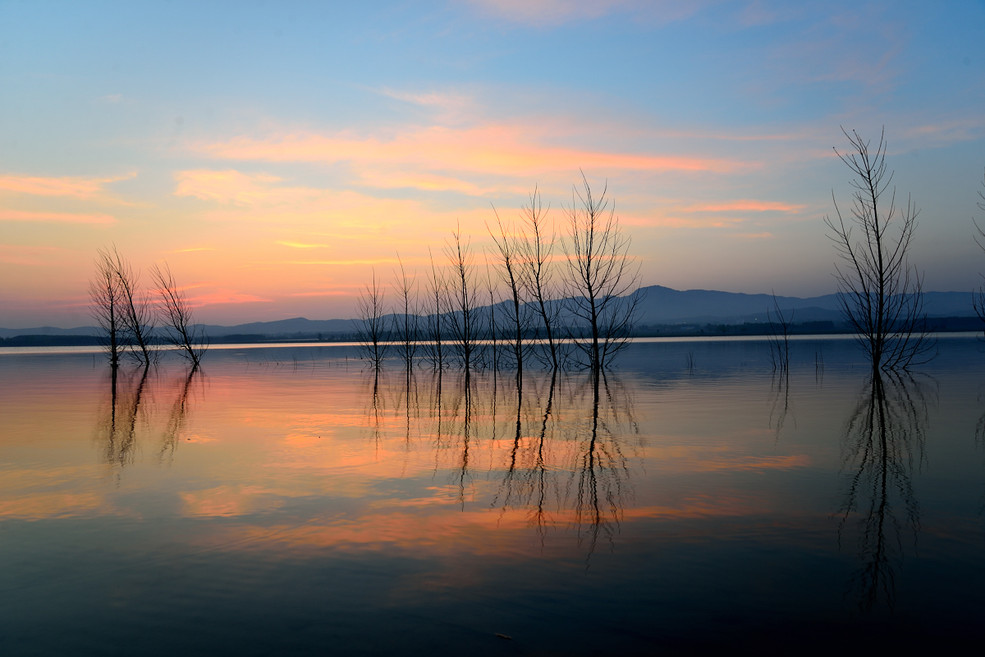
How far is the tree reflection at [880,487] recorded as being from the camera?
13.2 feet

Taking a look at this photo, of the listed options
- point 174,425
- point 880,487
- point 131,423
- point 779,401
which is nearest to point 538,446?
point 880,487

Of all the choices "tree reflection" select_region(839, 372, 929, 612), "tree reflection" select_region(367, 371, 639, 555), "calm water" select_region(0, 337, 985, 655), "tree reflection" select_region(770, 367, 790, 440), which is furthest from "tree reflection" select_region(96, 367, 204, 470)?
"tree reflection" select_region(770, 367, 790, 440)

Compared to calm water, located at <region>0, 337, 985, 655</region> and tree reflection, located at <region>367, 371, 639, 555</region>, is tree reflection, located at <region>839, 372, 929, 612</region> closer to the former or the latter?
calm water, located at <region>0, 337, 985, 655</region>

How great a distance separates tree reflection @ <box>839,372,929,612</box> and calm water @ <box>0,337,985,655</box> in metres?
0.03

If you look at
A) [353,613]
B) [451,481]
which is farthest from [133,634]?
[451,481]

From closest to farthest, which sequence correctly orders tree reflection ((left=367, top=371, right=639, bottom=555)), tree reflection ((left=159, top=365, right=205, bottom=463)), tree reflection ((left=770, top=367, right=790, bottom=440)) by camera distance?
tree reflection ((left=367, top=371, right=639, bottom=555)), tree reflection ((left=159, top=365, right=205, bottom=463)), tree reflection ((left=770, top=367, right=790, bottom=440))

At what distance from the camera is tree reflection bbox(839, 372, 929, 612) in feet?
13.2

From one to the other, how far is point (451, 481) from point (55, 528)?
10.9 feet

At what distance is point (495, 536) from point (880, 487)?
374 centimetres

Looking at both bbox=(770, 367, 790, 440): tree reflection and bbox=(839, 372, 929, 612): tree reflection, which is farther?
bbox=(770, 367, 790, 440): tree reflection

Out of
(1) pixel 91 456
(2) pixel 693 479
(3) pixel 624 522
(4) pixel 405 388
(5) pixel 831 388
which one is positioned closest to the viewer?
(3) pixel 624 522

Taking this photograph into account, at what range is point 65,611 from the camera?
367cm

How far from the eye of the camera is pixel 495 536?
16.2 feet

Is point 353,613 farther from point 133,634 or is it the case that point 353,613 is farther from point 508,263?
point 508,263
